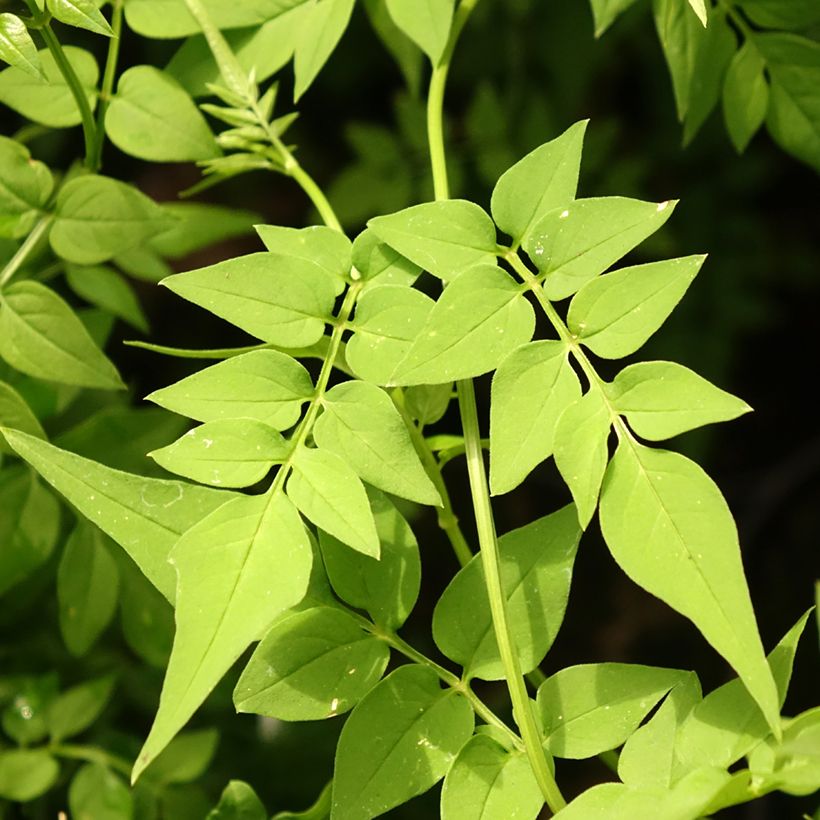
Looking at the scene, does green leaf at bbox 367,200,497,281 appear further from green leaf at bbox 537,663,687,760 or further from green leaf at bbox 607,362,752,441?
green leaf at bbox 537,663,687,760

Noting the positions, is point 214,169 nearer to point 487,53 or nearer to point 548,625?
point 548,625

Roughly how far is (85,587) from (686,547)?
590 mm

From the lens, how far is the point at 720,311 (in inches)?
73.0

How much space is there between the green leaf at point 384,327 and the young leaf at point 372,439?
0.09 feet

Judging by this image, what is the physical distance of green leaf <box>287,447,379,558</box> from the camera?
588 mm

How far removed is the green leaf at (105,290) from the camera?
104 cm

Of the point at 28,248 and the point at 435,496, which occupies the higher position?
the point at 28,248

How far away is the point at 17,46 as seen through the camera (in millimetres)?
674

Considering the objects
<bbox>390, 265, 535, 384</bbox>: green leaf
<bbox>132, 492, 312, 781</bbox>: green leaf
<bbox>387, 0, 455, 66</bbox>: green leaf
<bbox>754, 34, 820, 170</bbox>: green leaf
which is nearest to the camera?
<bbox>132, 492, 312, 781</bbox>: green leaf

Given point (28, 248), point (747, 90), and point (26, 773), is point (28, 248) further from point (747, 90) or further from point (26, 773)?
point (747, 90)

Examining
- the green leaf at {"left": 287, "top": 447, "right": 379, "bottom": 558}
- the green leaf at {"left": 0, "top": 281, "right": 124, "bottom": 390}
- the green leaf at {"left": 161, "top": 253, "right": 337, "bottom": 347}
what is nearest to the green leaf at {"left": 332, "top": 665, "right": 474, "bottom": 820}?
the green leaf at {"left": 287, "top": 447, "right": 379, "bottom": 558}

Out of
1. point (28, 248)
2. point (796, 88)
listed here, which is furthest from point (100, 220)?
point (796, 88)

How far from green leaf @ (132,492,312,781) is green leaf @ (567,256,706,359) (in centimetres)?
21

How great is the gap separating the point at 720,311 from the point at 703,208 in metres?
0.21
